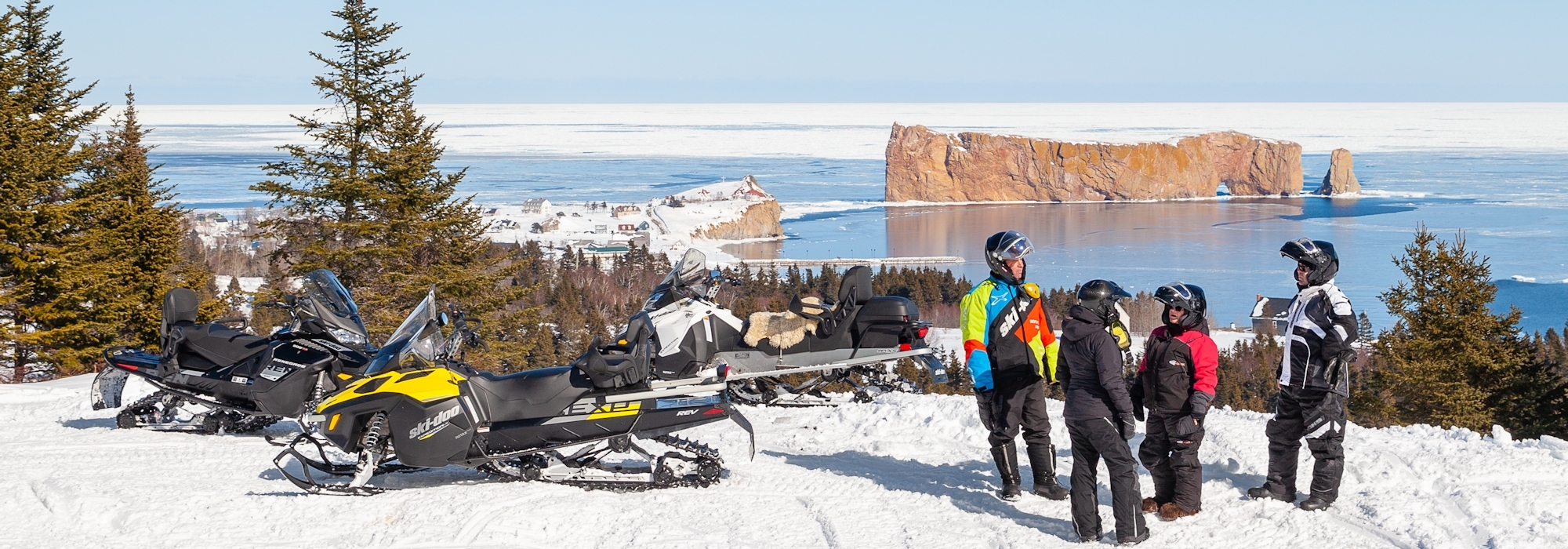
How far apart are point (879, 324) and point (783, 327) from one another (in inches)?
33.5

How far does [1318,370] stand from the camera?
5.35 m

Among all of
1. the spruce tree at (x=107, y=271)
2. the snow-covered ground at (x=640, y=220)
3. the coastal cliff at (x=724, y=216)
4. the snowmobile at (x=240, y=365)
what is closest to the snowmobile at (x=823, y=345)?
the snowmobile at (x=240, y=365)

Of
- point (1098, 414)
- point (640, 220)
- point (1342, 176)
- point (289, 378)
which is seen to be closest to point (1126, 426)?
point (1098, 414)

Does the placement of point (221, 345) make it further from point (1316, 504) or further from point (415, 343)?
point (1316, 504)

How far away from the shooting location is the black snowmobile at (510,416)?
568 cm

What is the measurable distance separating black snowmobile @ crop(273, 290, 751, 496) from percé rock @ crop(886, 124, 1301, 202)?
141761 millimetres

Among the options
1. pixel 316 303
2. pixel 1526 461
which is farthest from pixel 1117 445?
pixel 316 303

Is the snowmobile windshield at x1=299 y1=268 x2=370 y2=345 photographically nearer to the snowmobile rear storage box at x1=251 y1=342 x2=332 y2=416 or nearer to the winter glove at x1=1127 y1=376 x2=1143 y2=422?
the snowmobile rear storage box at x1=251 y1=342 x2=332 y2=416

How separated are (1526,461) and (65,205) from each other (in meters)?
19.5

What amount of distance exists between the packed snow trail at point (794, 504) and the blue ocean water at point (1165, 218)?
2119cm

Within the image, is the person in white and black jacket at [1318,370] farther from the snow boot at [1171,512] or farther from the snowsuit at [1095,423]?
the snowsuit at [1095,423]

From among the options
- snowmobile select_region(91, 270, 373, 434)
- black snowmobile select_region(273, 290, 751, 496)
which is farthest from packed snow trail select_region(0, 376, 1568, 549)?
snowmobile select_region(91, 270, 373, 434)

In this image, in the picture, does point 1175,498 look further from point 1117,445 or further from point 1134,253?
point 1134,253

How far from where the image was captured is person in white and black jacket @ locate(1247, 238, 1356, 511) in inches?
207
